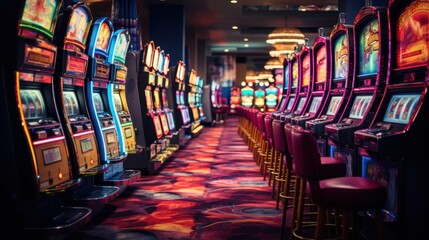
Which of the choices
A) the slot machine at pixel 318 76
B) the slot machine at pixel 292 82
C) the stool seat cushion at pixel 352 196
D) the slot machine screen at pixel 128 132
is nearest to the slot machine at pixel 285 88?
the slot machine at pixel 292 82

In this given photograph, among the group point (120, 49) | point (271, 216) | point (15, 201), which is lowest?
point (271, 216)

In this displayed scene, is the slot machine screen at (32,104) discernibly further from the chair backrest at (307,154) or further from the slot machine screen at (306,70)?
the slot machine screen at (306,70)

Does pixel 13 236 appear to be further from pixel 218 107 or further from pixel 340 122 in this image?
pixel 218 107

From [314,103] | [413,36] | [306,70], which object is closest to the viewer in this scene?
[413,36]

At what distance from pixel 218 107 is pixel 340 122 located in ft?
61.0

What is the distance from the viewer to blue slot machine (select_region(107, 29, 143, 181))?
520 centimetres

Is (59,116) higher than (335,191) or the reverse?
higher

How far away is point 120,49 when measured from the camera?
18.0ft

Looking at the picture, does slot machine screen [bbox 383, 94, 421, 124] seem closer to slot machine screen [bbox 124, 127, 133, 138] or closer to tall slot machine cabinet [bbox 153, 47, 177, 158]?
slot machine screen [bbox 124, 127, 133, 138]

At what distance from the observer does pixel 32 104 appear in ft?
11.4

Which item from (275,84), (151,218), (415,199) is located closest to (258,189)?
(151,218)

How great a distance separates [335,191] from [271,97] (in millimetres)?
15355

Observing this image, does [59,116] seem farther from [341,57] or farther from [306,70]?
[306,70]

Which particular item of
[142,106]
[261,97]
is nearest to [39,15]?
[142,106]
